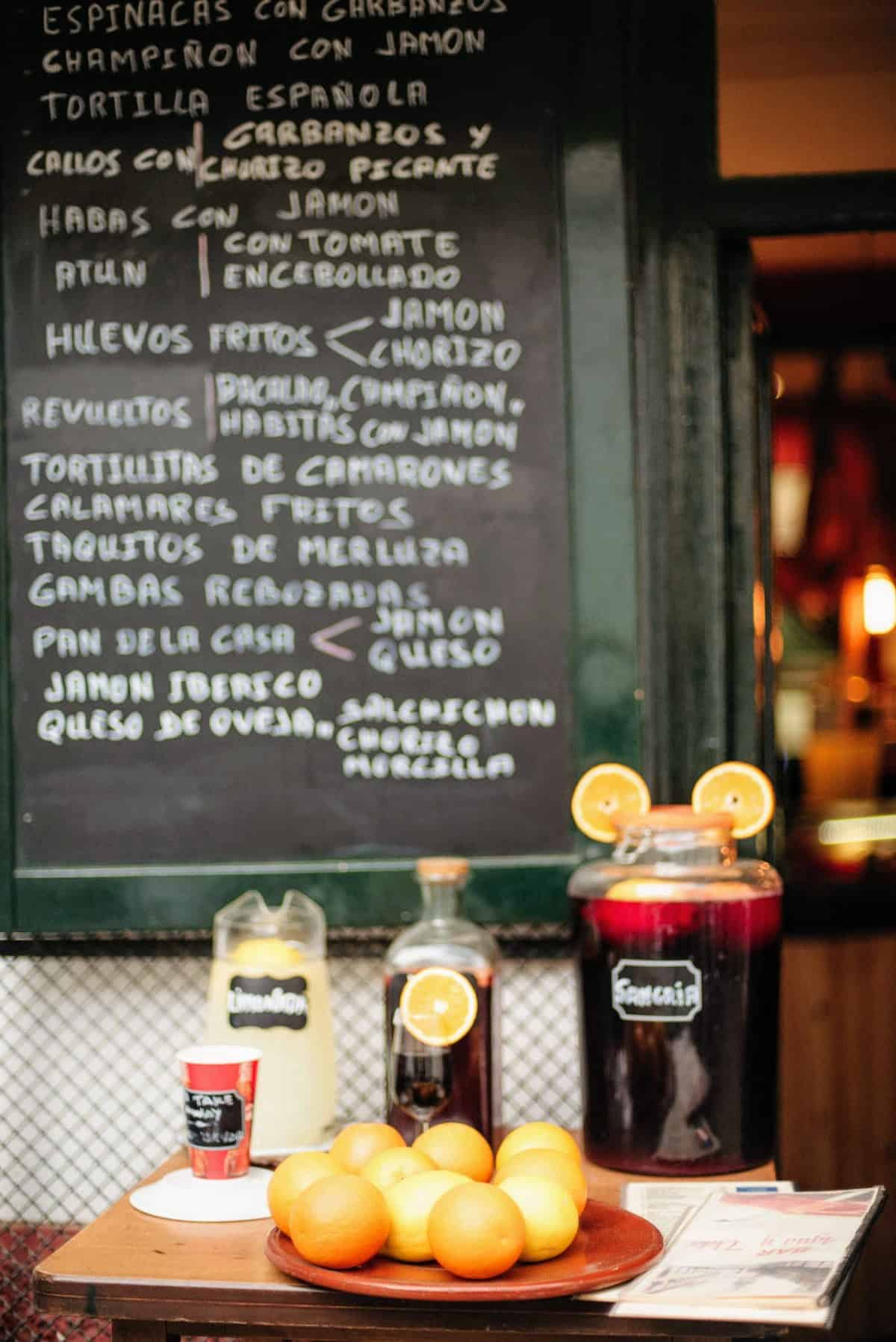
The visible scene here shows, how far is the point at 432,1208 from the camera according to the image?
58.1 inches

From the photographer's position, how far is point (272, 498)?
2.25m

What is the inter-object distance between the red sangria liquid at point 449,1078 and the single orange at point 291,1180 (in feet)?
1.14

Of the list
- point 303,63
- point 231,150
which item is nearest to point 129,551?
point 231,150

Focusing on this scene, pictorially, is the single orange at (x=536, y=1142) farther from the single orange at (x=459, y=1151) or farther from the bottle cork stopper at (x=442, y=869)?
the bottle cork stopper at (x=442, y=869)

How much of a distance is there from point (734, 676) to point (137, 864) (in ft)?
3.09

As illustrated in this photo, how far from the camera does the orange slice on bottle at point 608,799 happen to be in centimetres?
202

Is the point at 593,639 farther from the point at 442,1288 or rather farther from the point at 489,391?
the point at 442,1288

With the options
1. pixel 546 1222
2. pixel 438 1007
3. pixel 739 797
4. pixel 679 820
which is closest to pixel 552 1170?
pixel 546 1222

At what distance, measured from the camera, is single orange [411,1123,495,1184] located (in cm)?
164

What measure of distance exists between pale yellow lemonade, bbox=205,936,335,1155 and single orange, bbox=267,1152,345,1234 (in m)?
0.39

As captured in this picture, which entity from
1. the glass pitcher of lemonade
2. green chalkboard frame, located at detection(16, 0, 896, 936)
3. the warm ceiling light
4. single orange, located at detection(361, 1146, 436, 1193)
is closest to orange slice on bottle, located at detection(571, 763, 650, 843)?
green chalkboard frame, located at detection(16, 0, 896, 936)

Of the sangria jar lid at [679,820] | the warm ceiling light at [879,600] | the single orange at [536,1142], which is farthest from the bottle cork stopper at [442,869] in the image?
the warm ceiling light at [879,600]

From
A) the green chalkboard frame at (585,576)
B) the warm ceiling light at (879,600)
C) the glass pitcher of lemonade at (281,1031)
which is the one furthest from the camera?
the warm ceiling light at (879,600)

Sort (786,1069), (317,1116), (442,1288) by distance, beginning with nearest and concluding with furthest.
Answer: (442,1288), (317,1116), (786,1069)
